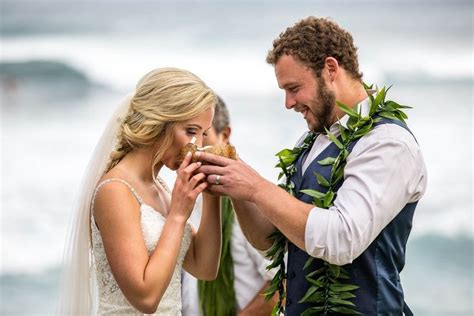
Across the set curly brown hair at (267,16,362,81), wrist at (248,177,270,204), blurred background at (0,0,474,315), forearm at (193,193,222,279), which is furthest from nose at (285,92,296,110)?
blurred background at (0,0,474,315)

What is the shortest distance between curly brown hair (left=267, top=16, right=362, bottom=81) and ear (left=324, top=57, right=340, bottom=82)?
0.06 ft

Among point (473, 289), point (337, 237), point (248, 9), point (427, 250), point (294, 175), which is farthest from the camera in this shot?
point (248, 9)

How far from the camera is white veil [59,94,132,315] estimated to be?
3.50m

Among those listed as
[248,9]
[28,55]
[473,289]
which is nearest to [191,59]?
[248,9]

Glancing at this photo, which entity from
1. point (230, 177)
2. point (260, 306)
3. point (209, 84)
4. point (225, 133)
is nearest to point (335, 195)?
point (230, 177)

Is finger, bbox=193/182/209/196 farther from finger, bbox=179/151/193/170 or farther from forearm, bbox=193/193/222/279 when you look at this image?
forearm, bbox=193/193/222/279

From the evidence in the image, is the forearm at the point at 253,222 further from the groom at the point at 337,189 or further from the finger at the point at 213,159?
the finger at the point at 213,159

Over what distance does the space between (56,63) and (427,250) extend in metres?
7.17

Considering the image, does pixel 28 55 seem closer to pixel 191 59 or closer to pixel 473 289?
pixel 191 59

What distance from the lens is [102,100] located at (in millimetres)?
13844

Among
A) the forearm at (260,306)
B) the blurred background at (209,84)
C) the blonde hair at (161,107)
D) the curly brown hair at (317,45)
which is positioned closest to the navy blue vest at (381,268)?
the curly brown hair at (317,45)

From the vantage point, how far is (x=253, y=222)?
3523 mm

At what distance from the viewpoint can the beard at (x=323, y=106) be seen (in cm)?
336

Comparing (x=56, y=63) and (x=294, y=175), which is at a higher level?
(x=56, y=63)
